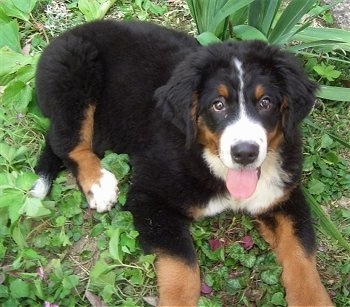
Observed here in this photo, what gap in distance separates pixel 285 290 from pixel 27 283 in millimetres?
1326

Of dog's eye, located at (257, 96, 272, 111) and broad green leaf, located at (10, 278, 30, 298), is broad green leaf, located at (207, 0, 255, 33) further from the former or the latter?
broad green leaf, located at (10, 278, 30, 298)

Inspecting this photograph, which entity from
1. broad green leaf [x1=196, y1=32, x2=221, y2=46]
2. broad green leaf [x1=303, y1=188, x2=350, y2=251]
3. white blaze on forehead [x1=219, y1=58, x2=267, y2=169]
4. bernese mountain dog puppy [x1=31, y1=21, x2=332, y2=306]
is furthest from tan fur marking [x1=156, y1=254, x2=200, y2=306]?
broad green leaf [x1=196, y1=32, x2=221, y2=46]

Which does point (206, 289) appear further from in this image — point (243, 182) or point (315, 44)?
point (315, 44)

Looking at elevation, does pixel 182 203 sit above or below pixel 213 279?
above

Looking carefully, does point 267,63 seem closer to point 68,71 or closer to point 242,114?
point 242,114

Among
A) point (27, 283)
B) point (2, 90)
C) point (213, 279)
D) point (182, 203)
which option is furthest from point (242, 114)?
point (2, 90)

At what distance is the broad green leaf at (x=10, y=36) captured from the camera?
15.5ft

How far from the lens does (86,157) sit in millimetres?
3953

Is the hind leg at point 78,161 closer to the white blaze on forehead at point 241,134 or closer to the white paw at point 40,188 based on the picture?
the white paw at point 40,188

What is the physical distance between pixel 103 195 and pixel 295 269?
1168 mm

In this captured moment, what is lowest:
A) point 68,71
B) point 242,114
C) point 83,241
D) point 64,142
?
point 83,241

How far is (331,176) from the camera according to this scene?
410 cm

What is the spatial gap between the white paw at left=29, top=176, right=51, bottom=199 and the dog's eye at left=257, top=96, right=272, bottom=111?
1.38 meters

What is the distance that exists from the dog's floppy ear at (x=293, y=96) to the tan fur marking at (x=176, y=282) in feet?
2.80
